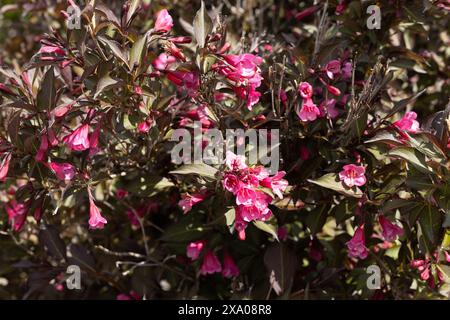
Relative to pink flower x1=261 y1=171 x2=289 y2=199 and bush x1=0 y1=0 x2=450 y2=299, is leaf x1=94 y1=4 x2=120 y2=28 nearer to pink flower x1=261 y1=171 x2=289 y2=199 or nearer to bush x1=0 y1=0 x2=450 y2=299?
bush x1=0 y1=0 x2=450 y2=299

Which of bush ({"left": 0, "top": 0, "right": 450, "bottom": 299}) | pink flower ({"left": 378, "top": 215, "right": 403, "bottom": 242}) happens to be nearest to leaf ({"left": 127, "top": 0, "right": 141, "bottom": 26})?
bush ({"left": 0, "top": 0, "right": 450, "bottom": 299})

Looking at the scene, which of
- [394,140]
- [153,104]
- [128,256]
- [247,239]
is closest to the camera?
[394,140]

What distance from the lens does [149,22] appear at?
3.17 m

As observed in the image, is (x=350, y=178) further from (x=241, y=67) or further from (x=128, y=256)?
(x=128, y=256)

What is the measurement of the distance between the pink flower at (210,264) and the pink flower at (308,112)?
0.74 meters

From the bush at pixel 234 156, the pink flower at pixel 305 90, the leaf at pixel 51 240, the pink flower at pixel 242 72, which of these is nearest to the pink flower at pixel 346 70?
the bush at pixel 234 156

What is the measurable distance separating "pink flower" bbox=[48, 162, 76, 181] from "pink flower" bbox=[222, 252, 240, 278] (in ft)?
2.66

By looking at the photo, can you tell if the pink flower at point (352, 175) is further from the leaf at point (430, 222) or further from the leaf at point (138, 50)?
the leaf at point (138, 50)

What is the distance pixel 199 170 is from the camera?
6.28ft

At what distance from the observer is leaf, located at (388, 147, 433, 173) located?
1.82 metres

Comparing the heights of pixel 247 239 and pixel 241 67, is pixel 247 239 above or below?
below

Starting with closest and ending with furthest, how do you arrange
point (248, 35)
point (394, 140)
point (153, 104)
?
point (394, 140), point (153, 104), point (248, 35)

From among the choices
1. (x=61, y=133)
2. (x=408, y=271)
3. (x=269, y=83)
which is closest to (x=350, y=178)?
(x=269, y=83)

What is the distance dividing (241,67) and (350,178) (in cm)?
54
